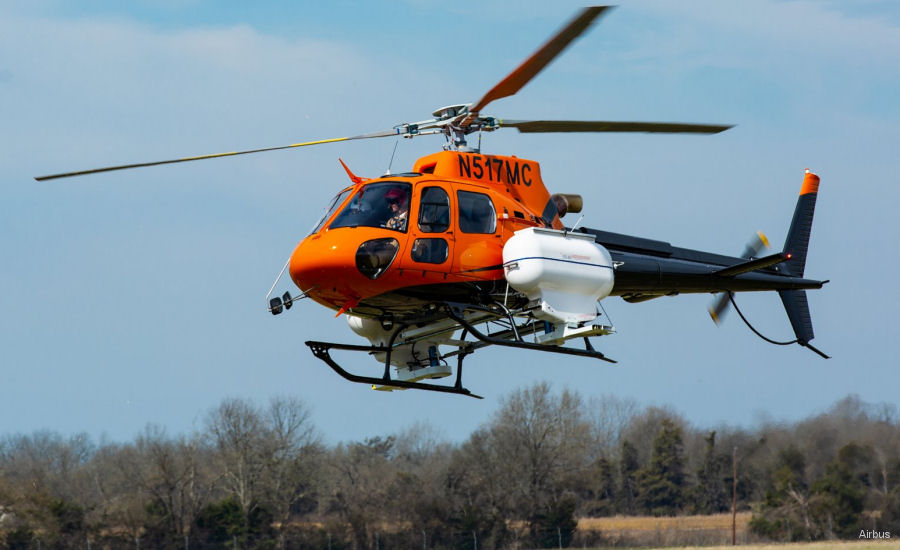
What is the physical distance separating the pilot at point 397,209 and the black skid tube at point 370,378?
7.55 feet

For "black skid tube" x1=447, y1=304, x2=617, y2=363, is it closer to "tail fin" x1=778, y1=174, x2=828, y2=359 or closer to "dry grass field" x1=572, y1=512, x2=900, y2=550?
"tail fin" x1=778, y1=174, x2=828, y2=359

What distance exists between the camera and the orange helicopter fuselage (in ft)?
44.9

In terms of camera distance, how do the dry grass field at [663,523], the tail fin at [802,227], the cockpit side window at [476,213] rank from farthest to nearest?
1. the dry grass field at [663,523]
2. the tail fin at [802,227]
3. the cockpit side window at [476,213]

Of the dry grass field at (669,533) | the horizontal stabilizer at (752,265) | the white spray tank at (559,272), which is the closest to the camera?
the white spray tank at (559,272)

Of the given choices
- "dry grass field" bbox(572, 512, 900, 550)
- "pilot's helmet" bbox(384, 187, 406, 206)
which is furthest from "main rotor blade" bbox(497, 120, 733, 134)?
"dry grass field" bbox(572, 512, 900, 550)

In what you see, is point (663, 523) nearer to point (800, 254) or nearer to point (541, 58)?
point (800, 254)

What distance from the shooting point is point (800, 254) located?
19516mm

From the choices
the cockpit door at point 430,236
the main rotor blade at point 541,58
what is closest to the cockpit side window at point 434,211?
the cockpit door at point 430,236

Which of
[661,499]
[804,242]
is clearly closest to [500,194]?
[804,242]

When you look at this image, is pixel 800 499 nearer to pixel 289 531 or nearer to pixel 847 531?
pixel 847 531

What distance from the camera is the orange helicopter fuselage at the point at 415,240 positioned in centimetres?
1367

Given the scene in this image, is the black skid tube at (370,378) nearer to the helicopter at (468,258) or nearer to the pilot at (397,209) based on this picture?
the helicopter at (468,258)

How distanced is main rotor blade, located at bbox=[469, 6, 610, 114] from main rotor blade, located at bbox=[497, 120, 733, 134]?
3.26 ft

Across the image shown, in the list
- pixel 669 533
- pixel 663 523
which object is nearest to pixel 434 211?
pixel 669 533
